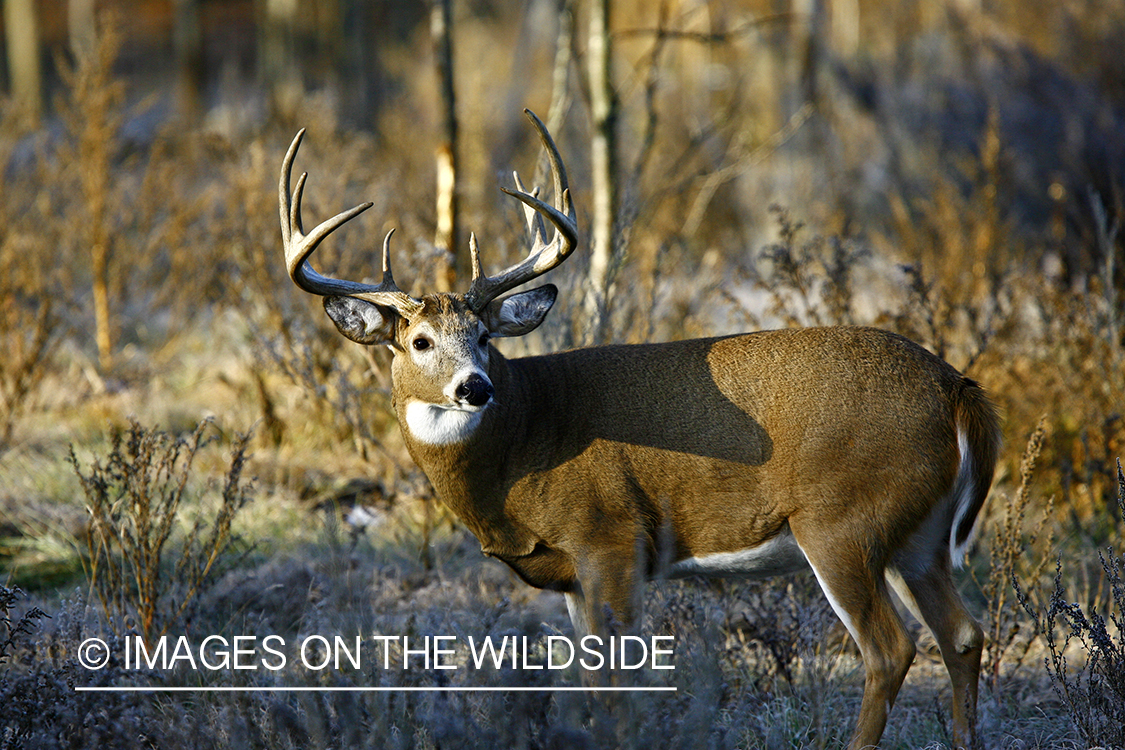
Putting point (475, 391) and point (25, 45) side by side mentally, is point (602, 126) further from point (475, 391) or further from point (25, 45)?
point (25, 45)

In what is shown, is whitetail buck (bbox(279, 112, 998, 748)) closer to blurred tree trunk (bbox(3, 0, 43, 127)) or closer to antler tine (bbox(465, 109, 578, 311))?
antler tine (bbox(465, 109, 578, 311))

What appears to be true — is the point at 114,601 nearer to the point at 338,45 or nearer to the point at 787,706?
the point at 787,706

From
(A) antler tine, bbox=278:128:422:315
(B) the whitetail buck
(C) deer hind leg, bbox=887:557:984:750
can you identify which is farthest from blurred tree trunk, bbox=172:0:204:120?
(C) deer hind leg, bbox=887:557:984:750

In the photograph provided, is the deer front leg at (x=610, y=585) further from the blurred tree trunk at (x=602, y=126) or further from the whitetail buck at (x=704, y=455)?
the blurred tree trunk at (x=602, y=126)

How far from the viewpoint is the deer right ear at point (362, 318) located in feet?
13.0

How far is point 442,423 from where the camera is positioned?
151 inches

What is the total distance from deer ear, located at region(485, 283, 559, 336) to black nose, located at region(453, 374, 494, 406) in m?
0.53

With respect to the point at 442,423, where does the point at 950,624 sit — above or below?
below

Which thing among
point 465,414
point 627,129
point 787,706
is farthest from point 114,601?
point 627,129

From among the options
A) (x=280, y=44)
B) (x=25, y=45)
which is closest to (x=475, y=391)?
(x=280, y=44)

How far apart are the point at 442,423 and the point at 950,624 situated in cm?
206

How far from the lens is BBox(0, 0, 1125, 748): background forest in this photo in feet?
11.6

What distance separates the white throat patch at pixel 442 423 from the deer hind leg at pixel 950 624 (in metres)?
1.72

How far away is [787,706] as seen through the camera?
13.1 ft
